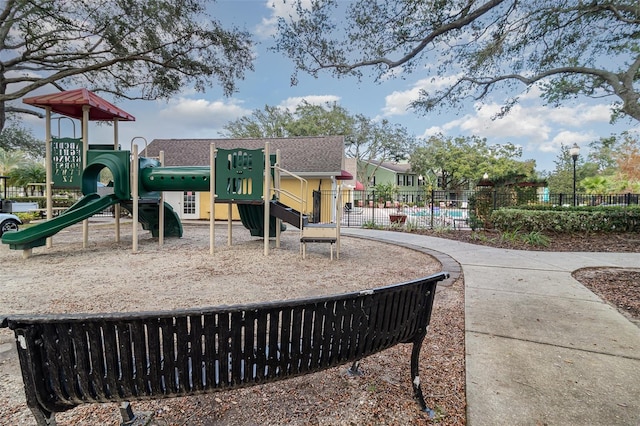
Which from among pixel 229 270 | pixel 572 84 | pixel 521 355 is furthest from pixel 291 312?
pixel 572 84

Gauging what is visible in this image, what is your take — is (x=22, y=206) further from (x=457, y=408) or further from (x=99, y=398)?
(x=457, y=408)

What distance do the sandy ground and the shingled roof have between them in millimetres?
6802

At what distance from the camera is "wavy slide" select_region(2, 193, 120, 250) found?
6984mm

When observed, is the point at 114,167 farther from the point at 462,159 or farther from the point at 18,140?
the point at 462,159

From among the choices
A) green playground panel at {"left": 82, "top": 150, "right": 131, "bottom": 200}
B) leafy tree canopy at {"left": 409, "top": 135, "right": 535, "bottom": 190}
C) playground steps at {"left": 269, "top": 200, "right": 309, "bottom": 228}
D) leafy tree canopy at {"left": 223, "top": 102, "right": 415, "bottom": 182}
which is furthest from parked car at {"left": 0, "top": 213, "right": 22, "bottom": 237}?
leafy tree canopy at {"left": 409, "top": 135, "right": 535, "bottom": 190}

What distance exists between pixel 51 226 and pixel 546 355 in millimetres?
9285

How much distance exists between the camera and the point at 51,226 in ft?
23.8

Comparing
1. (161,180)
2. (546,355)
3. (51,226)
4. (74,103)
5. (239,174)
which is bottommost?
A: (546,355)

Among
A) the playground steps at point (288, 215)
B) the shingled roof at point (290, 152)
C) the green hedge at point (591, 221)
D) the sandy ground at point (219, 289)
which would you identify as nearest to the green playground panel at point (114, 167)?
the sandy ground at point (219, 289)

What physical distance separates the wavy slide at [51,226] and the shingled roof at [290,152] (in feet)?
32.3

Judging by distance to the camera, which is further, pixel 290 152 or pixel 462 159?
pixel 462 159

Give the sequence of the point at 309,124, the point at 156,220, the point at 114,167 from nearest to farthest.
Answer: the point at 114,167 < the point at 156,220 < the point at 309,124

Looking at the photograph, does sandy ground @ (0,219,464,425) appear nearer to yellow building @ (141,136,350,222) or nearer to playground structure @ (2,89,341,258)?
playground structure @ (2,89,341,258)

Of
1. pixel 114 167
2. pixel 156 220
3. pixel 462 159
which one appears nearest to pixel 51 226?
pixel 114 167
